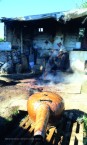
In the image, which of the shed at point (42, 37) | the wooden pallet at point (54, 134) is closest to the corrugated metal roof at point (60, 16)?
the shed at point (42, 37)

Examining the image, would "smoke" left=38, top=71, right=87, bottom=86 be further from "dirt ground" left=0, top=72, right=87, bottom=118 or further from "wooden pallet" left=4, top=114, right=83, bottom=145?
"wooden pallet" left=4, top=114, right=83, bottom=145

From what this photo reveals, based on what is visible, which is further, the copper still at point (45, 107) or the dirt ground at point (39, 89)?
the dirt ground at point (39, 89)

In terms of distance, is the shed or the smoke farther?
the shed

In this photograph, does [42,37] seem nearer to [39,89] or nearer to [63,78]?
[63,78]

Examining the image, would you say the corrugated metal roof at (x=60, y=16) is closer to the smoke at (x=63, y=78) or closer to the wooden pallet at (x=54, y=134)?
the smoke at (x=63, y=78)

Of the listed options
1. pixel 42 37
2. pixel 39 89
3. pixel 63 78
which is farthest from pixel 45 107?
pixel 42 37

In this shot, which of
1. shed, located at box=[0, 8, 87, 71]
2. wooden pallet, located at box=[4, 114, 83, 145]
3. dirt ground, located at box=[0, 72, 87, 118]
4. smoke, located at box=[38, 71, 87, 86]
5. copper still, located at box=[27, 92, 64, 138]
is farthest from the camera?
shed, located at box=[0, 8, 87, 71]

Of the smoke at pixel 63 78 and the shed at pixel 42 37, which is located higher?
the shed at pixel 42 37

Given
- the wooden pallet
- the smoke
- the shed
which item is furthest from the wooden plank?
the shed

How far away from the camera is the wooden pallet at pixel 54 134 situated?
18.9ft

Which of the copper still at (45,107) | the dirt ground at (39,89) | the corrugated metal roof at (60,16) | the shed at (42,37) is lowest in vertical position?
the dirt ground at (39,89)

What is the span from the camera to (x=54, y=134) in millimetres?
6262

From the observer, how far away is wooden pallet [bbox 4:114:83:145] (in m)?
5.77

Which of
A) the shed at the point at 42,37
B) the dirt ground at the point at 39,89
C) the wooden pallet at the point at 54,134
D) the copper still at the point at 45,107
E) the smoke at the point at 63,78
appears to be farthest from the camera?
the shed at the point at 42,37
